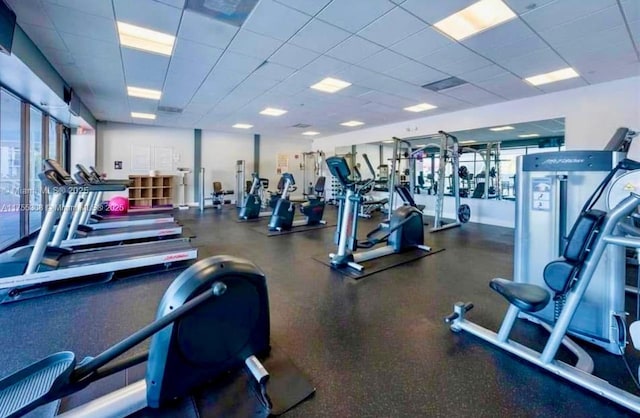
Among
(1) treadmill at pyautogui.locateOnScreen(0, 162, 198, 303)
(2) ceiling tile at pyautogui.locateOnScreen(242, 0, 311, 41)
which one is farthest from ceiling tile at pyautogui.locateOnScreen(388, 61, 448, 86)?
(1) treadmill at pyautogui.locateOnScreen(0, 162, 198, 303)

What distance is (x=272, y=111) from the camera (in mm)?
7309

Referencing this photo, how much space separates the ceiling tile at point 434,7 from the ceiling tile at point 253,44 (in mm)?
1554

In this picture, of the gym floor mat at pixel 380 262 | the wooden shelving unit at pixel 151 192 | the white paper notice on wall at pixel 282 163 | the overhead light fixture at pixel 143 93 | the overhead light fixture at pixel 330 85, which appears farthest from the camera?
the white paper notice on wall at pixel 282 163

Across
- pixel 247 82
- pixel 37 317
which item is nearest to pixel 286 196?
pixel 247 82

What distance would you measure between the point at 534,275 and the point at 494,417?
126 cm

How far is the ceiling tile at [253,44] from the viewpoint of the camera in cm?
339

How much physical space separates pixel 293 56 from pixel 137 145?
744 cm

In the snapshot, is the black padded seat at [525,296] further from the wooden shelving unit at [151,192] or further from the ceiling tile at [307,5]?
the wooden shelving unit at [151,192]

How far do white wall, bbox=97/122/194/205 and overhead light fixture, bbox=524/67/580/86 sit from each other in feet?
30.7

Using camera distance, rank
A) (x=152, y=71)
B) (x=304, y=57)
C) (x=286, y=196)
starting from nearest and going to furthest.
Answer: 1. (x=304, y=57)
2. (x=152, y=71)
3. (x=286, y=196)

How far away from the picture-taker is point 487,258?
4078mm

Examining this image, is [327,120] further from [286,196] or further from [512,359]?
[512,359]

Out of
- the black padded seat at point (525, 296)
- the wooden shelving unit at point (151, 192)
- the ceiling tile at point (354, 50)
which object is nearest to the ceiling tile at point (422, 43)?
the ceiling tile at point (354, 50)

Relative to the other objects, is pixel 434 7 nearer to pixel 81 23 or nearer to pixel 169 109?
pixel 81 23
